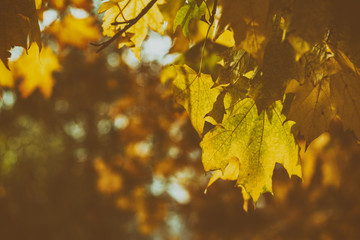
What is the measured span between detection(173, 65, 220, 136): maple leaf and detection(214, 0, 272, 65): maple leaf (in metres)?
0.37

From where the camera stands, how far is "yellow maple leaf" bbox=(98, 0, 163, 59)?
134 cm

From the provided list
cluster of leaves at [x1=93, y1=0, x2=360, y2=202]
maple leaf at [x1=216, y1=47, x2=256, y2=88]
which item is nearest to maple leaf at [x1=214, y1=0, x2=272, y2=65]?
cluster of leaves at [x1=93, y1=0, x2=360, y2=202]

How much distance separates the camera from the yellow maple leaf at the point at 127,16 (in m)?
1.34

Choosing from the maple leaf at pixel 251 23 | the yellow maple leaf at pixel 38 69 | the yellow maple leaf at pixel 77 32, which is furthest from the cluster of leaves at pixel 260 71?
the yellow maple leaf at pixel 38 69

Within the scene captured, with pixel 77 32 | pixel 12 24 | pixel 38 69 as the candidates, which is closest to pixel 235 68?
pixel 12 24

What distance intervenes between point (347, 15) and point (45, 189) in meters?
17.4

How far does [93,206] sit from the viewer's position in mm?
15781

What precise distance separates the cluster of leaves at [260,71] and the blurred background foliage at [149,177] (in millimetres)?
232

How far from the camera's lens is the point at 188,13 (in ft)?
4.24

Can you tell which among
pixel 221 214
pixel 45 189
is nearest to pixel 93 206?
pixel 45 189

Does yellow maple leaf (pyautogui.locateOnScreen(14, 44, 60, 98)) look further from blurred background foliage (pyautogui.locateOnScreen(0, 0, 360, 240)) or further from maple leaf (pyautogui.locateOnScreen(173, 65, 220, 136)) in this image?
maple leaf (pyautogui.locateOnScreen(173, 65, 220, 136))

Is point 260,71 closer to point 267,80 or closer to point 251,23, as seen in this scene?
point 267,80

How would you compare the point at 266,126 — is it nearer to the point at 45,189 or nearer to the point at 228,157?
the point at 228,157

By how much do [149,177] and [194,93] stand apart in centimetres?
711
